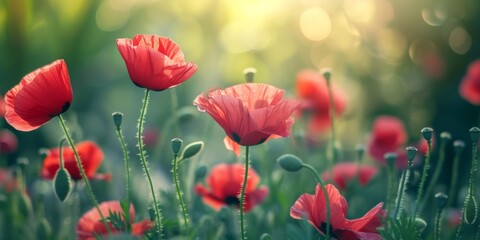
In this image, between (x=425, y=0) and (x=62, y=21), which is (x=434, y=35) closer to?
(x=425, y=0)

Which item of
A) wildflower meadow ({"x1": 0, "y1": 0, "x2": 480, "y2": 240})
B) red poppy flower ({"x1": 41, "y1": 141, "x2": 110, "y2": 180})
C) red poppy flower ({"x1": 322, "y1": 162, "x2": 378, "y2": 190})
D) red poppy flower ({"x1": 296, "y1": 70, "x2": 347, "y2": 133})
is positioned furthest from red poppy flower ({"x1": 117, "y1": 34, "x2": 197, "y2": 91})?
red poppy flower ({"x1": 296, "y1": 70, "x2": 347, "y2": 133})

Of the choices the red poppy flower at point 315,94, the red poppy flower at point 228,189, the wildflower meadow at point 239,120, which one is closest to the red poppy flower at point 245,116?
the wildflower meadow at point 239,120

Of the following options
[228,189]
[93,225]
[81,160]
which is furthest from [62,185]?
[228,189]

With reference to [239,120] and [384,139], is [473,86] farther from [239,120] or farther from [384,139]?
[239,120]

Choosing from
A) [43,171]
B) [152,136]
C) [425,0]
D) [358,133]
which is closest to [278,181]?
[43,171]

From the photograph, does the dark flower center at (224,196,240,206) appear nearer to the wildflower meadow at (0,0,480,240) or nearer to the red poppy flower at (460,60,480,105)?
the wildflower meadow at (0,0,480,240)
